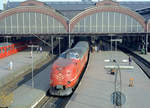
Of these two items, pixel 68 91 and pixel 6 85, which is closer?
pixel 68 91

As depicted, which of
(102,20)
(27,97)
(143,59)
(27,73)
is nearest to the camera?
(27,97)

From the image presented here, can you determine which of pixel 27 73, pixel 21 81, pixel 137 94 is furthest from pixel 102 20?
pixel 137 94

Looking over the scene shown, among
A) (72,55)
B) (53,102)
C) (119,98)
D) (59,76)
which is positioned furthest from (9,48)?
(119,98)

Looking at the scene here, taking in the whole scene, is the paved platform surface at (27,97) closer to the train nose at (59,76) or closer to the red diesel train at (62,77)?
the red diesel train at (62,77)

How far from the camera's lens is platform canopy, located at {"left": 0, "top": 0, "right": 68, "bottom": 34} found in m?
51.6

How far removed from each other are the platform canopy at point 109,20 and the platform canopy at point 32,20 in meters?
3.42

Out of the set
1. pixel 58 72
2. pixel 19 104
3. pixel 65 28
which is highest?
pixel 65 28

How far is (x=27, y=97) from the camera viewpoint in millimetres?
19953

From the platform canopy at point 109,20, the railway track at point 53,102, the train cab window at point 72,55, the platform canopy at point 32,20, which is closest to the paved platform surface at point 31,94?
the railway track at point 53,102

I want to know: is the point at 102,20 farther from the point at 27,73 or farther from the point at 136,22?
Answer: the point at 27,73

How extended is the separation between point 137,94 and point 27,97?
9.42m

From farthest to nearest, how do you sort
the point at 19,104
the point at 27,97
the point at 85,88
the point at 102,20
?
the point at 102,20, the point at 85,88, the point at 27,97, the point at 19,104

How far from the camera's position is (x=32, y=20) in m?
51.8

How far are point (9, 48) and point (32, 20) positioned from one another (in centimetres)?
826
